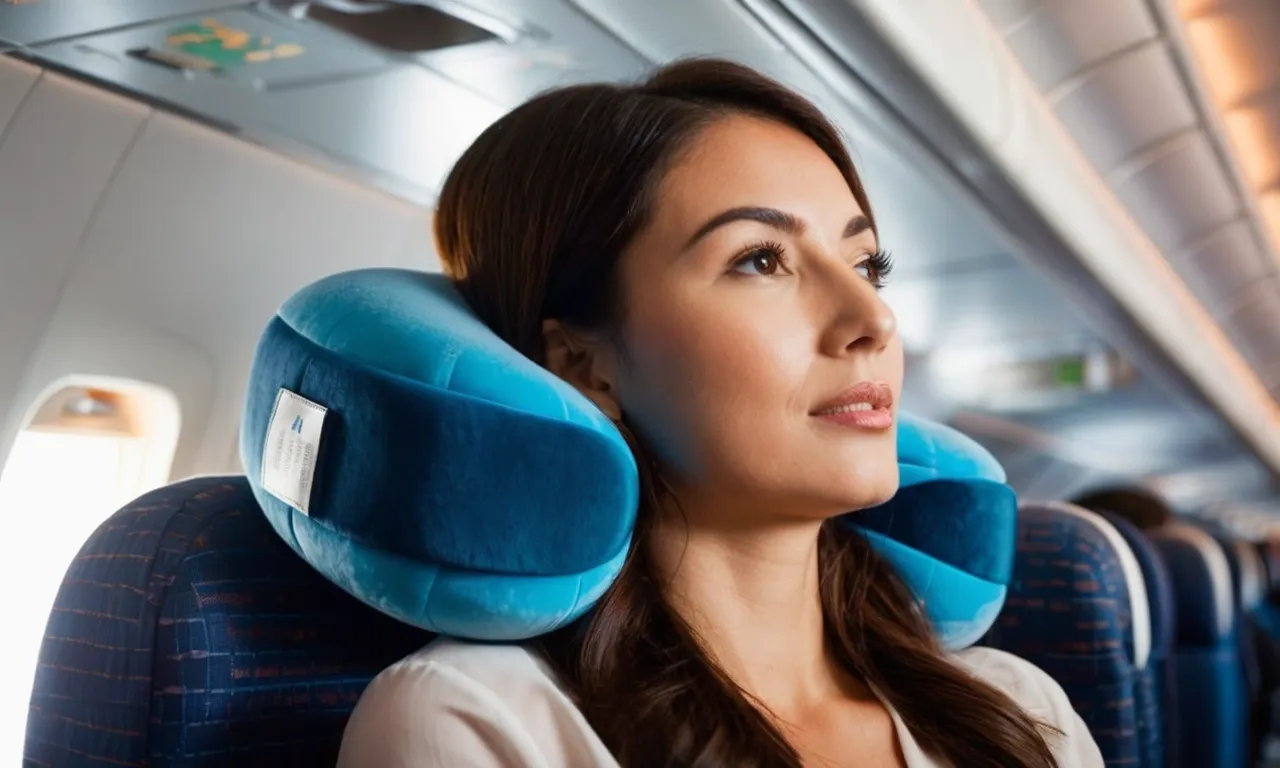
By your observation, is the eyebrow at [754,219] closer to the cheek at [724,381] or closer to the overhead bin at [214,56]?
the cheek at [724,381]

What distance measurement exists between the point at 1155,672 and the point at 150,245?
2764 millimetres

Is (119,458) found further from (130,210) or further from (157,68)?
(157,68)

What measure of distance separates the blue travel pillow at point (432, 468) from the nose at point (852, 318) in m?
0.33

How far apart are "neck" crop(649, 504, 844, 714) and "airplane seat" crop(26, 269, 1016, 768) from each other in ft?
0.64

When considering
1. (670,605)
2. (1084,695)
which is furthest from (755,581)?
(1084,695)

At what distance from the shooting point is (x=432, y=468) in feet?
3.88

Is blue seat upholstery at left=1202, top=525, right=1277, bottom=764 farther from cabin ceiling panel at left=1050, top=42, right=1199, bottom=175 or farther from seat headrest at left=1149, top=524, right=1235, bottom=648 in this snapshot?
cabin ceiling panel at left=1050, top=42, right=1199, bottom=175

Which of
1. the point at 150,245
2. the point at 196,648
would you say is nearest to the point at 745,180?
the point at 196,648

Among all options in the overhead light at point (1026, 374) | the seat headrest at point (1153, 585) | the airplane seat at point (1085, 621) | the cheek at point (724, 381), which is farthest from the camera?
the overhead light at point (1026, 374)

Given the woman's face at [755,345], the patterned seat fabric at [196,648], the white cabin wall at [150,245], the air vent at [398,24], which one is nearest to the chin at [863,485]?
the woman's face at [755,345]

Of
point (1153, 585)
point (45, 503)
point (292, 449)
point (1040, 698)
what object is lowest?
point (1153, 585)

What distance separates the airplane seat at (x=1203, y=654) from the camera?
11.9 feet

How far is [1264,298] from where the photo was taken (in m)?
6.61

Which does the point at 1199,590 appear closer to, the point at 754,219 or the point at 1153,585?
the point at 1153,585
